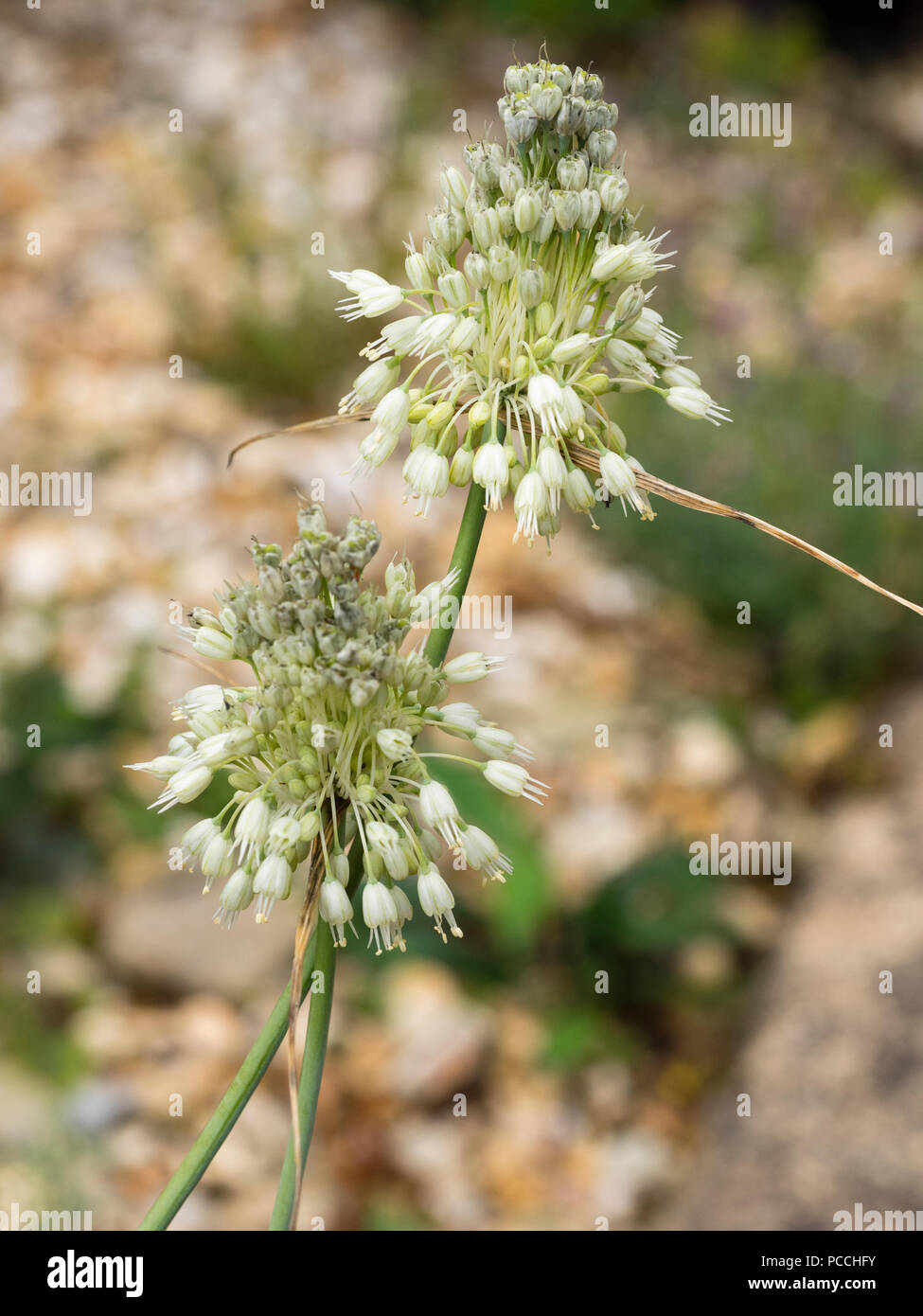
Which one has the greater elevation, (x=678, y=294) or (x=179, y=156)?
(x=179, y=156)

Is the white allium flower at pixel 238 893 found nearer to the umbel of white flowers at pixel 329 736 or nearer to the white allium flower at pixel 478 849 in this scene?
the umbel of white flowers at pixel 329 736

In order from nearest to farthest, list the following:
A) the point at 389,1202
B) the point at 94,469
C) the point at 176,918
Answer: the point at 389,1202
the point at 176,918
the point at 94,469

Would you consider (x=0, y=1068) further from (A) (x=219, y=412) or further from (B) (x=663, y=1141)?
(A) (x=219, y=412)

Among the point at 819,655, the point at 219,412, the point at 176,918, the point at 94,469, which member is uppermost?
the point at 219,412

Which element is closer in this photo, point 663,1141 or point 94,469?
point 663,1141

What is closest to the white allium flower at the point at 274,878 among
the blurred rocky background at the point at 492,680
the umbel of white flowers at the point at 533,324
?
the umbel of white flowers at the point at 533,324

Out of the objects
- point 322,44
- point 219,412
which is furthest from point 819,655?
point 322,44

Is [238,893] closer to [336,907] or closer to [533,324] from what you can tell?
[336,907]

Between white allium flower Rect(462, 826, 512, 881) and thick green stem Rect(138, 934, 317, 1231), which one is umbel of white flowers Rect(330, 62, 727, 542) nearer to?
white allium flower Rect(462, 826, 512, 881)
